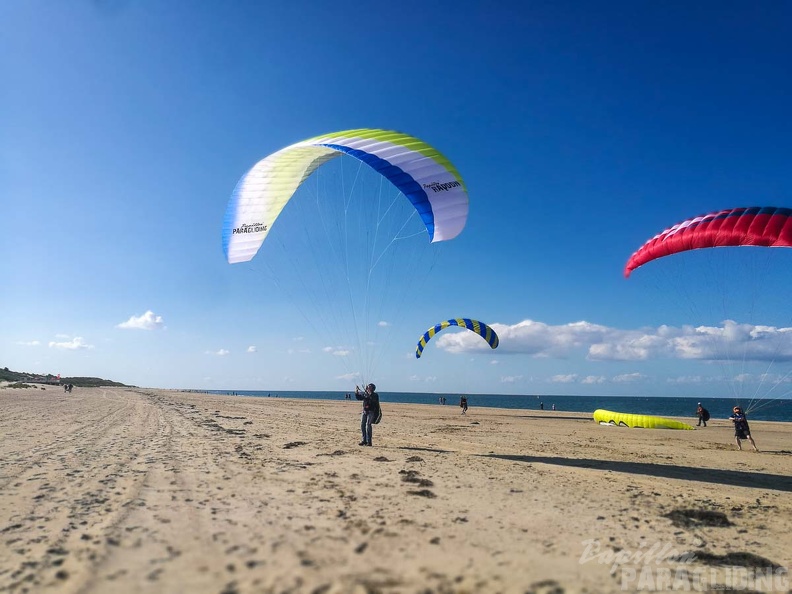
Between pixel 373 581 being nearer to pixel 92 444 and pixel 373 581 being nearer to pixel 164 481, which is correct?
pixel 164 481

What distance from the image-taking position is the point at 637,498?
251 inches

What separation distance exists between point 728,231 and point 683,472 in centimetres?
583

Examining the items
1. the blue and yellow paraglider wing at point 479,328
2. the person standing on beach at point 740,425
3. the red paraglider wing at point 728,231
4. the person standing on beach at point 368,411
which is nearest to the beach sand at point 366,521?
the person standing on beach at point 368,411

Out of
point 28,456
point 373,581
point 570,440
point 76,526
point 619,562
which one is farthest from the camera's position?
point 570,440

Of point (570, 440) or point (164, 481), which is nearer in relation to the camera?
point (164, 481)

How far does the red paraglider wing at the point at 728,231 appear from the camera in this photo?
991cm

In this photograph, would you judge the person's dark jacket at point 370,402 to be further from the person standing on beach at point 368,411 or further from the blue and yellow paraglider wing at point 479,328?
the blue and yellow paraglider wing at point 479,328

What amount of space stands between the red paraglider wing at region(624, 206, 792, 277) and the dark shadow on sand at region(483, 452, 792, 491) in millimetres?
4869

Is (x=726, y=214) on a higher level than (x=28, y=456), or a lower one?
higher

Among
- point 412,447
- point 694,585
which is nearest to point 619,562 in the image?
point 694,585

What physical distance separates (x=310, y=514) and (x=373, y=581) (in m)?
1.84

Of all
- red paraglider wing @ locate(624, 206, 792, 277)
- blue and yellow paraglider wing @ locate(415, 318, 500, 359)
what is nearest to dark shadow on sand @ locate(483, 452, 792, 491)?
red paraglider wing @ locate(624, 206, 792, 277)

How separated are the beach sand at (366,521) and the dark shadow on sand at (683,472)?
70 mm

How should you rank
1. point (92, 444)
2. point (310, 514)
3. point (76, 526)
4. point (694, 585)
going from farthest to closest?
point (92, 444)
point (310, 514)
point (76, 526)
point (694, 585)
